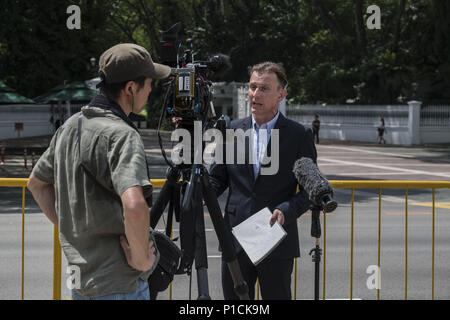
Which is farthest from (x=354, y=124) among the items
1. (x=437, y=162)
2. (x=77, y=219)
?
(x=77, y=219)

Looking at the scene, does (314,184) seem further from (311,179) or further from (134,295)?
(134,295)

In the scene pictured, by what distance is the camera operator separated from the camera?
2.63 metres

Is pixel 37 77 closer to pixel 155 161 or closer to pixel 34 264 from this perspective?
pixel 155 161

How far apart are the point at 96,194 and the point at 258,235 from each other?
4.30ft

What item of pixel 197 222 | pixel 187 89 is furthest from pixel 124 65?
pixel 197 222

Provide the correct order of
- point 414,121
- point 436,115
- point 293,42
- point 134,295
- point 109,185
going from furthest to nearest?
point 293,42 → point 436,115 → point 414,121 → point 134,295 → point 109,185

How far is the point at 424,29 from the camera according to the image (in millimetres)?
37844

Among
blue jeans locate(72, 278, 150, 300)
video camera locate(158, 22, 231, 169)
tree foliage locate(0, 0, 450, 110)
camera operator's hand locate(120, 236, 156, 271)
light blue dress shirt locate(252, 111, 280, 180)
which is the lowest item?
blue jeans locate(72, 278, 150, 300)

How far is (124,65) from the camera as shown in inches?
109

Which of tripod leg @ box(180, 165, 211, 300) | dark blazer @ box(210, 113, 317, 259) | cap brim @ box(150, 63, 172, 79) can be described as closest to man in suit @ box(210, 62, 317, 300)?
dark blazer @ box(210, 113, 317, 259)

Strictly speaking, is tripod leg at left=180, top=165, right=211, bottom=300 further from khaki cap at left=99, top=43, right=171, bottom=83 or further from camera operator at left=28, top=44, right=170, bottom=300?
khaki cap at left=99, top=43, right=171, bottom=83

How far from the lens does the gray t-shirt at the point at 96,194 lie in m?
2.67

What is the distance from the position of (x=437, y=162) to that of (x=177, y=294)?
2141 centimetres
